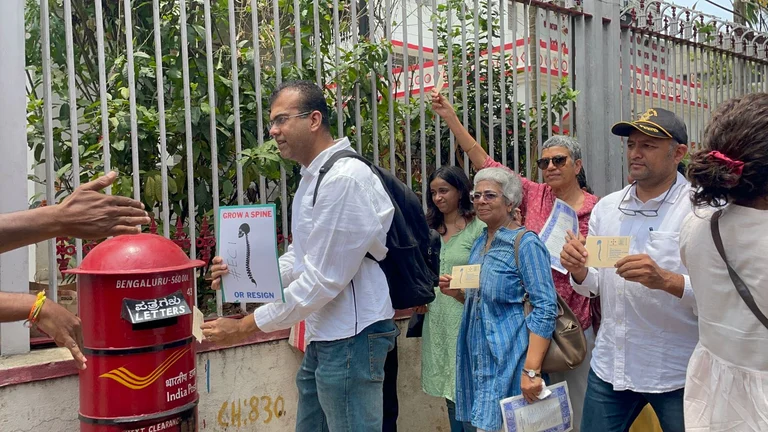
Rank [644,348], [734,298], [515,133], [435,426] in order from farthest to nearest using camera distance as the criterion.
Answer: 1. [515,133]
2. [435,426]
3. [644,348]
4. [734,298]

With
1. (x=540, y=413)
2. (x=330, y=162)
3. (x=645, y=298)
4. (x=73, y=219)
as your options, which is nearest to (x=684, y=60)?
(x=645, y=298)

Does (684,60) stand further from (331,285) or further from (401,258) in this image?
(331,285)

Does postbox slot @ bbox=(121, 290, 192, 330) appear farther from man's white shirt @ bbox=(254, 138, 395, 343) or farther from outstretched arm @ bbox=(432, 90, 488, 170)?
outstretched arm @ bbox=(432, 90, 488, 170)

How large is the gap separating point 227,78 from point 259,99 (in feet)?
1.02

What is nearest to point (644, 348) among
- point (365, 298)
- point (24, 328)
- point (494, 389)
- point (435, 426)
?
point (494, 389)

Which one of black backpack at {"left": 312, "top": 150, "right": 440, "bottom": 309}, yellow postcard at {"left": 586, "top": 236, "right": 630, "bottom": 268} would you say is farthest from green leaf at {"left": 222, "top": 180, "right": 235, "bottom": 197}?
yellow postcard at {"left": 586, "top": 236, "right": 630, "bottom": 268}

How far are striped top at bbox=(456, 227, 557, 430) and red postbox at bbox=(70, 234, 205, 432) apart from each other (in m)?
1.36

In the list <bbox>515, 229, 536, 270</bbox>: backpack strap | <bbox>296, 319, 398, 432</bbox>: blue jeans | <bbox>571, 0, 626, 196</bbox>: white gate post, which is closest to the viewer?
<bbox>296, 319, 398, 432</bbox>: blue jeans

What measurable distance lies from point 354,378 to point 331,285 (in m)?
0.41

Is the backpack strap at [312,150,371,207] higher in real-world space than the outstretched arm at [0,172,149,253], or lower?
higher

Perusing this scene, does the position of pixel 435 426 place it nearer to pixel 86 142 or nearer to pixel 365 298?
pixel 365 298

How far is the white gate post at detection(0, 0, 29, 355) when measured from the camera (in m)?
3.04

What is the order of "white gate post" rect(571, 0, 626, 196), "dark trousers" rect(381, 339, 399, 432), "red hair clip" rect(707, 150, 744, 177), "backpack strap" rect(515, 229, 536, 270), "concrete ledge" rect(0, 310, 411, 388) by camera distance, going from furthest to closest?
1. "white gate post" rect(571, 0, 626, 196)
2. "dark trousers" rect(381, 339, 399, 432)
3. "backpack strap" rect(515, 229, 536, 270)
4. "concrete ledge" rect(0, 310, 411, 388)
5. "red hair clip" rect(707, 150, 744, 177)

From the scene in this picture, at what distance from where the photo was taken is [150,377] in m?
2.73
